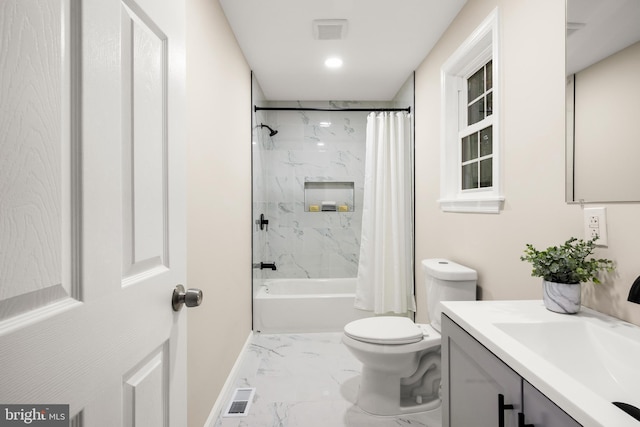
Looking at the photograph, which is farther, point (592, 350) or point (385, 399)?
point (385, 399)

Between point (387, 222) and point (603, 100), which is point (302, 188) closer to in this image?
point (387, 222)

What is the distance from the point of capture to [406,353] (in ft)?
5.80

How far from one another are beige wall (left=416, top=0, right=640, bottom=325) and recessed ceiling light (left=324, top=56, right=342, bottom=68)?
0.95 meters

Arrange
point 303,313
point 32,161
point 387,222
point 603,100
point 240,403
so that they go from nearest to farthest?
point 32,161
point 603,100
point 240,403
point 387,222
point 303,313

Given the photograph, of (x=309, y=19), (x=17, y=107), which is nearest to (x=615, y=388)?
(x=17, y=107)

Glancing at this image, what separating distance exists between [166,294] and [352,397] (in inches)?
63.9

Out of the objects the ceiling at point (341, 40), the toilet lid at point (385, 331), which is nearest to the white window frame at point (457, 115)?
the ceiling at point (341, 40)

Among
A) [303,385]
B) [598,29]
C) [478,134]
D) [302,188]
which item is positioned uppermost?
[598,29]

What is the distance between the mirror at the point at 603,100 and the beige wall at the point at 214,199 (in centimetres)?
154

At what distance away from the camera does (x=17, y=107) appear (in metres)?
0.42

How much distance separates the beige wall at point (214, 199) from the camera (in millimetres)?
1510

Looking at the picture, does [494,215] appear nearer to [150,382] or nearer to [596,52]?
[596,52]

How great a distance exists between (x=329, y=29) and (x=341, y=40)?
0.19 metres

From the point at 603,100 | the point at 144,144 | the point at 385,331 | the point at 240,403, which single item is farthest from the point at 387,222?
the point at 144,144
